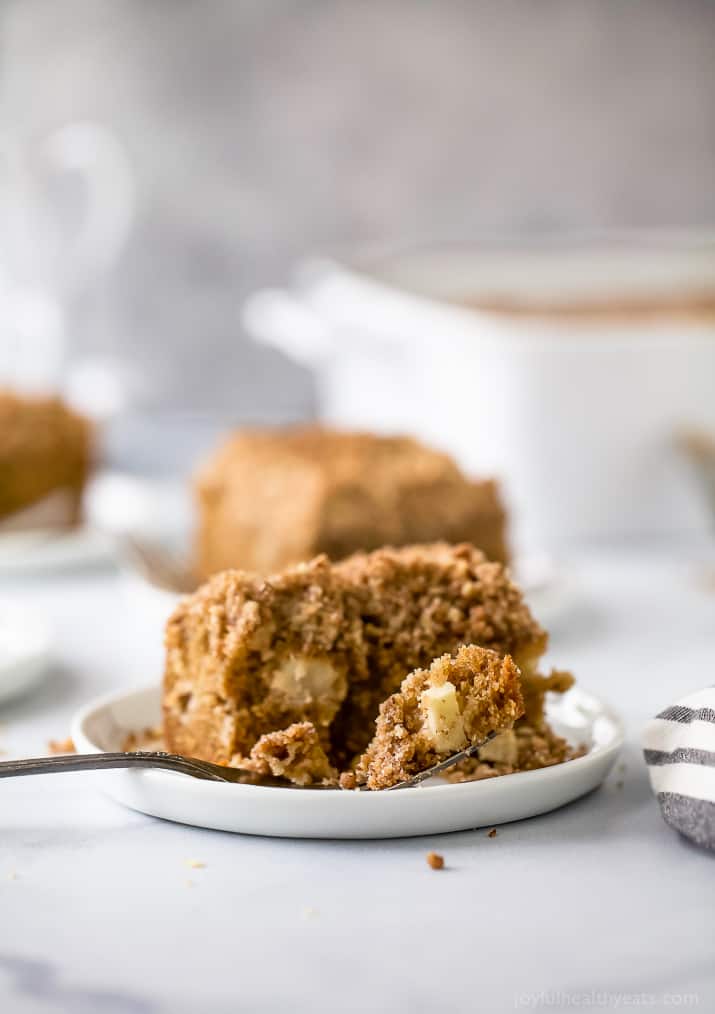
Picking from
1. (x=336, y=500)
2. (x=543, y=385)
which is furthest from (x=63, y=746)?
(x=543, y=385)

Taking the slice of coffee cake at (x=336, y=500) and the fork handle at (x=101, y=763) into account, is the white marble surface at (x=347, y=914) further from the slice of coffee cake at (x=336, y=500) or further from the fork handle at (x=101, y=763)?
the slice of coffee cake at (x=336, y=500)

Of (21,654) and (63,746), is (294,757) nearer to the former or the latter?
(63,746)

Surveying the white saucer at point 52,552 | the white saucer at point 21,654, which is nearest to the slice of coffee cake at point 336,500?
the white saucer at point 52,552

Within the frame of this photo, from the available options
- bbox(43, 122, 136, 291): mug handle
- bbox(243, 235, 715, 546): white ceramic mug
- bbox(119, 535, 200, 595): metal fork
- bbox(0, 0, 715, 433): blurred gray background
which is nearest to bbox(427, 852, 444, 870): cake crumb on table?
bbox(119, 535, 200, 595): metal fork

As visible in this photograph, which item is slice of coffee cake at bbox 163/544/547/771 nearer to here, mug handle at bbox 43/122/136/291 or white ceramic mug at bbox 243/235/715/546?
white ceramic mug at bbox 243/235/715/546

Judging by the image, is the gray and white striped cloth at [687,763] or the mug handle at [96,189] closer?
the gray and white striped cloth at [687,763]
